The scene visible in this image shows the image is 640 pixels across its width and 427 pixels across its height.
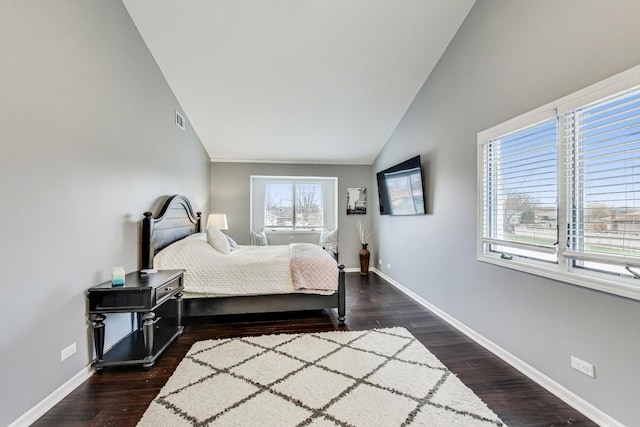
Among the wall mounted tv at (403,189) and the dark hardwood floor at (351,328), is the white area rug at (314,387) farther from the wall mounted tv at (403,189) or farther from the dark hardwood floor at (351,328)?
the wall mounted tv at (403,189)

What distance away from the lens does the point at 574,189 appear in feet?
6.25

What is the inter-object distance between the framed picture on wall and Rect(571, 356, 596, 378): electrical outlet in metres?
4.53

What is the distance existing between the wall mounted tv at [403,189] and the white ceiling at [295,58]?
0.91 metres

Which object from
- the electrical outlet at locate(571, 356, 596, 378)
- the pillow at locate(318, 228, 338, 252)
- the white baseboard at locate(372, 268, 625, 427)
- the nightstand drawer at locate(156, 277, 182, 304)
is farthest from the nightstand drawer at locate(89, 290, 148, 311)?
the pillow at locate(318, 228, 338, 252)

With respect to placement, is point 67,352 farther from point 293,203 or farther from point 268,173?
point 293,203

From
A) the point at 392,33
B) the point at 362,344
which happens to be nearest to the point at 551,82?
the point at 392,33

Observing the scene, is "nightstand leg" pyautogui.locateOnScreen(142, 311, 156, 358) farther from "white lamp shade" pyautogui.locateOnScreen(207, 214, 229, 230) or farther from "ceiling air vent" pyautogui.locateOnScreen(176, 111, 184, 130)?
"white lamp shade" pyautogui.locateOnScreen(207, 214, 229, 230)

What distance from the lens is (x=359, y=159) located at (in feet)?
19.8

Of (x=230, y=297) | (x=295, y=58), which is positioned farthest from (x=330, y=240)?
(x=295, y=58)

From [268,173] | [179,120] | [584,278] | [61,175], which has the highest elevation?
[179,120]

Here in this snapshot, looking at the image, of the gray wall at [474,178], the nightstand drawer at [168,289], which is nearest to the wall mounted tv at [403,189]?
the gray wall at [474,178]

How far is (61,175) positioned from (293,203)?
455 cm

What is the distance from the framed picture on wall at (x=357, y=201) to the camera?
615 cm

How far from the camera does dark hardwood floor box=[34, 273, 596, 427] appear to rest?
5.66 feet
